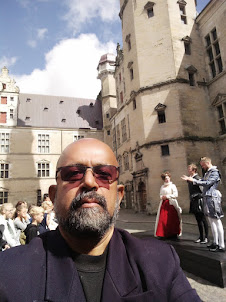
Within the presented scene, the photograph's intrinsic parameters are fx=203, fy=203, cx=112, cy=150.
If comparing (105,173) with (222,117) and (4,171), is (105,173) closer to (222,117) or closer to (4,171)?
(222,117)

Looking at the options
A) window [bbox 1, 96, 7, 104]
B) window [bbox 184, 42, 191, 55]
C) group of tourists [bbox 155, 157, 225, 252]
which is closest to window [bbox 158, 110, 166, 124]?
window [bbox 184, 42, 191, 55]

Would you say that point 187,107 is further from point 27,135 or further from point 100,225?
point 27,135

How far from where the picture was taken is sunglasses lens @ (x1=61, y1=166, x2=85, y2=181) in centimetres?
135

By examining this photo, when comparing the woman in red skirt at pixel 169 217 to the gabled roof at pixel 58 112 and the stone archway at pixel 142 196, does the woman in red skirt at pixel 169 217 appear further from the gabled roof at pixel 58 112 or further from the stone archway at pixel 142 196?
the gabled roof at pixel 58 112

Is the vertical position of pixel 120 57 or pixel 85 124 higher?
pixel 120 57

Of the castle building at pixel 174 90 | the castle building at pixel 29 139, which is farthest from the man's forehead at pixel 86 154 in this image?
the castle building at pixel 29 139

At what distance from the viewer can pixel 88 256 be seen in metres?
1.18

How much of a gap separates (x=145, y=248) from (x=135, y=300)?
297 mm

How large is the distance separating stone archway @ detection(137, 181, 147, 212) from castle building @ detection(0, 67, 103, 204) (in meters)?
13.0

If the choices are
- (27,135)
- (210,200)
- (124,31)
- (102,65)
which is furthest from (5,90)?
(210,200)

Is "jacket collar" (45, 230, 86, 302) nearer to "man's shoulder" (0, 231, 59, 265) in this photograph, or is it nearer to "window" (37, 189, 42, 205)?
"man's shoulder" (0, 231, 59, 265)

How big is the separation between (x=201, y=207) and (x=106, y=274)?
4411 mm

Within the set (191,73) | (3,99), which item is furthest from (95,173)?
(3,99)

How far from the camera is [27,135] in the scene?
26.0 metres
